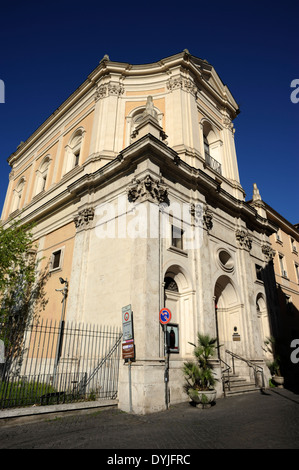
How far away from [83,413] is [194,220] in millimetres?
9162

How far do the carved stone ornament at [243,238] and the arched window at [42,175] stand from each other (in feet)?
48.0

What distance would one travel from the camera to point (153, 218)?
38.7 feet

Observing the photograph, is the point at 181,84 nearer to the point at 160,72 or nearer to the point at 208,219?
the point at 160,72

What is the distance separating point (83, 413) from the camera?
8.61m

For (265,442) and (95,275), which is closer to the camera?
(265,442)

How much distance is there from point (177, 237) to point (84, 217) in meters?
4.96

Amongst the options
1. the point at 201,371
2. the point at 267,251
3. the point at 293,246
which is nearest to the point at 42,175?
the point at 267,251

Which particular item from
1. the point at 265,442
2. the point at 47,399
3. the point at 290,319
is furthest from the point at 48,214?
the point at 290,319

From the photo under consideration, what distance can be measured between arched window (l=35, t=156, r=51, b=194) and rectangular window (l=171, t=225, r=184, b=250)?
44.1ft

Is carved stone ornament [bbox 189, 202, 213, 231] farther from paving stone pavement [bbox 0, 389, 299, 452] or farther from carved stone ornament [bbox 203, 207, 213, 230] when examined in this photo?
paving stone pavement [bbox 0, 389, 299, 452]

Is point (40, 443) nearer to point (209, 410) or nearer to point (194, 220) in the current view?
point (209, 410)

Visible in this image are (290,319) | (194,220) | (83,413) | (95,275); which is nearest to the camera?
(83,413)

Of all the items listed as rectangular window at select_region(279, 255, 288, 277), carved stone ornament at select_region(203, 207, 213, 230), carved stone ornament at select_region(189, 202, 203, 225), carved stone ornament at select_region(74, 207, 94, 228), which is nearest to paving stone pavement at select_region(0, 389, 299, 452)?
carved stone ornament at select_region(189, 202, 203, 225)

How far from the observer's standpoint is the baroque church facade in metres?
11.2
